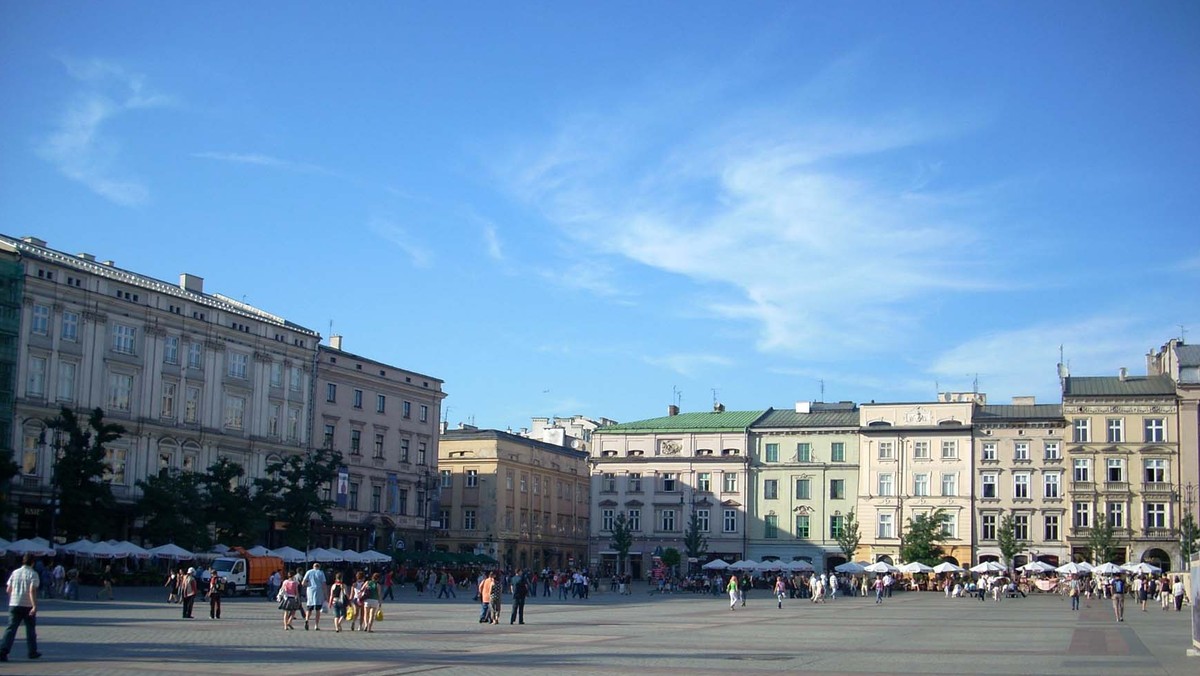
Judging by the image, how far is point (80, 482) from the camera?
59406mm

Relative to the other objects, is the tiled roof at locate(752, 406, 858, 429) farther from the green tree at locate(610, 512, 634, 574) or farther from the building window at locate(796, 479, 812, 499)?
the green tree at locate(610, 512, 634, 574)

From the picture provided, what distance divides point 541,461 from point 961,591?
129 ft

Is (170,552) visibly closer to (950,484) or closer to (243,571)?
(243,571)

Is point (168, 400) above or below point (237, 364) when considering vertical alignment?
below

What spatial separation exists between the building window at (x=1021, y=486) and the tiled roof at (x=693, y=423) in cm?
2108

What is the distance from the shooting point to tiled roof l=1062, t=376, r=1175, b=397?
92688 millimetres

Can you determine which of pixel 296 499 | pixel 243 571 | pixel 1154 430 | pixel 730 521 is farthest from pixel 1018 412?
pixel 243 571

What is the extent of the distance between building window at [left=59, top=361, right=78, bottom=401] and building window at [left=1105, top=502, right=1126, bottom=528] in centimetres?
6868

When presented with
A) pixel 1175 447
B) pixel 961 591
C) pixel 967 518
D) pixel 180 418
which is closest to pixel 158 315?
pixel 180 418

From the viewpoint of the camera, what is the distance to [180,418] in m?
72.2

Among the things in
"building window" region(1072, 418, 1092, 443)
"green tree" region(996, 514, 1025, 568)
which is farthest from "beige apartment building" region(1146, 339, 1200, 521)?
"green tree" region(996, 514, 1025, 568)

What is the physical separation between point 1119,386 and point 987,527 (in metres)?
14.2

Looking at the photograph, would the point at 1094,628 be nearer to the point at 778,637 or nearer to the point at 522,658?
the point at 778,637

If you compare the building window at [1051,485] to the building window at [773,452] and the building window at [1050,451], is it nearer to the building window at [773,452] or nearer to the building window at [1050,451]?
the building window at [1050,451]
